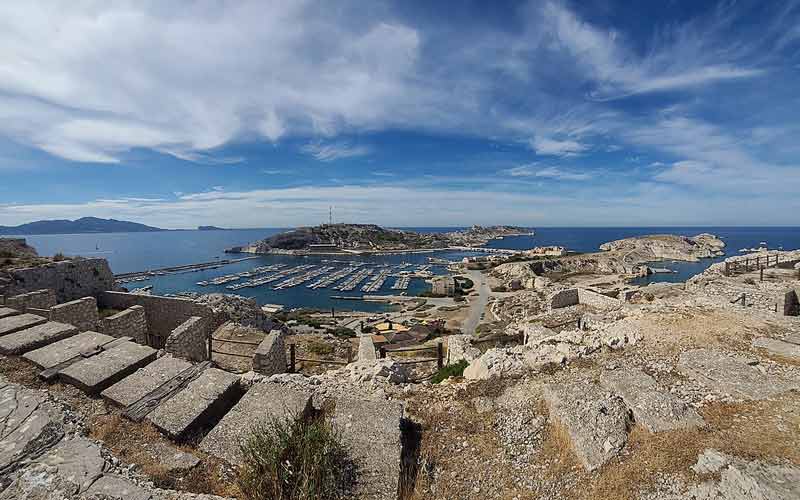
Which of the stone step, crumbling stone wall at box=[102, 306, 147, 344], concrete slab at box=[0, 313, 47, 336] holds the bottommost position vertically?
crumbling stone wall at box=[102, 306, 147, 344]

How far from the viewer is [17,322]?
721 cm

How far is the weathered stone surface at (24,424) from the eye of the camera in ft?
11.4

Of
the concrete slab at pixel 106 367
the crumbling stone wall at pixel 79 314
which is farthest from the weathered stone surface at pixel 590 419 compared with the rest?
the crumbling stone wall at pixel 79 314

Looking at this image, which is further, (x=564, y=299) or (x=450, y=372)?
(x=564, y=299)

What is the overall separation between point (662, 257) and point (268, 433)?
5146 inches

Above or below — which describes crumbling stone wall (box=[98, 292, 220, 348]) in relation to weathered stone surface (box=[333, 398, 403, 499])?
below

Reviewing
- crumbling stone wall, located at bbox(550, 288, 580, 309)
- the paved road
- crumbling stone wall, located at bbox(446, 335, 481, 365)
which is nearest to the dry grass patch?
crumbling stone wall, located at bbox(446, 335, 481, 365)

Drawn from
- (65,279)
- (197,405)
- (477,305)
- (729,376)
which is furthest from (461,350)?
(477,305)

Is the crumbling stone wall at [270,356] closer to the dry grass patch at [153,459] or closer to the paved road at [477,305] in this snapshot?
the dry grass patch at [153,459]

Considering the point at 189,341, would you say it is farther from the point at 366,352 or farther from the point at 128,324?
the point at 366,352

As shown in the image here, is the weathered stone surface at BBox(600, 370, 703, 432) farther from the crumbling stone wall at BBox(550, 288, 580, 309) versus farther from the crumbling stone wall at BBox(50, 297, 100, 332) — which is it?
the crumbling stone wall at BBox(550, 288, 580, 309)

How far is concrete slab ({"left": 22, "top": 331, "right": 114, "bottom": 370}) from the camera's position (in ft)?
18.8

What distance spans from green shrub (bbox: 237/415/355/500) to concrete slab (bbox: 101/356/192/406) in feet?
7.09

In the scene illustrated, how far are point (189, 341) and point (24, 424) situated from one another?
348 inches
